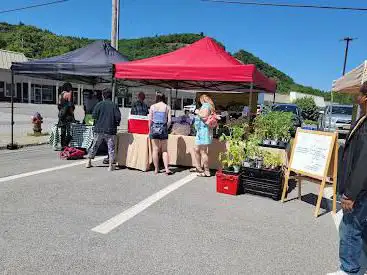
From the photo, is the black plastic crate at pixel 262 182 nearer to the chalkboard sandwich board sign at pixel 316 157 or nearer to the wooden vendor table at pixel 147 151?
the chalkboard sandwich board sign at pixel 316 157

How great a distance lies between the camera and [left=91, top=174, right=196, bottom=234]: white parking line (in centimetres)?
450

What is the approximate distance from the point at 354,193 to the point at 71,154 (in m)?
7.48

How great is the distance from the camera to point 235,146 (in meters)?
6.69

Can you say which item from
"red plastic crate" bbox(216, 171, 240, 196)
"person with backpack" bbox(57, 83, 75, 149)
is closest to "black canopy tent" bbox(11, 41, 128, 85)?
"person with backpack" bbox(57, 83, 75, 149)

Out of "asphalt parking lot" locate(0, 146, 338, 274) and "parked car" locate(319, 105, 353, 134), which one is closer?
"asphalt parking lot" locate(0, 146, 338, 274)

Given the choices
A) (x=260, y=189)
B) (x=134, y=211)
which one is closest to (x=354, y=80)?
(x=260, y=189)

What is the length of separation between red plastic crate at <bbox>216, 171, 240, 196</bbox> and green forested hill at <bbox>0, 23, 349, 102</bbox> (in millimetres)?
53078

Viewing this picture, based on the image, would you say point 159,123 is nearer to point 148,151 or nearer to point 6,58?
point 148,151

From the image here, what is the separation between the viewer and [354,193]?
299cm

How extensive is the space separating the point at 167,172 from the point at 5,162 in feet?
13.0

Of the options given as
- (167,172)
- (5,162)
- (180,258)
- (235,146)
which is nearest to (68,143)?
(5,162)

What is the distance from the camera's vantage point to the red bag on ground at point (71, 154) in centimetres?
911

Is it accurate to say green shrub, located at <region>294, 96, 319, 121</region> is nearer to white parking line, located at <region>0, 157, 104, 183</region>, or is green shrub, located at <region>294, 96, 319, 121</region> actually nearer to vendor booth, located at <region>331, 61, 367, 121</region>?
vendor booth, located at <region>331, 61, 367, 121</region>

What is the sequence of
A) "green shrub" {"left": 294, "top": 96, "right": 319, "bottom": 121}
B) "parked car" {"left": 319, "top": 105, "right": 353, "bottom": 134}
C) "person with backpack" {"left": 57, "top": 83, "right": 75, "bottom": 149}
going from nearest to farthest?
"person with backpack" {"left": 57, "top": 83, "right": 75, "bottom": 149} → "parked car" {"left": 319, "top": 105, "right": 353, "bottom": 134} → "green shrub" {"left": 294, "top": 96, "right": 319, "bottom": 121}
